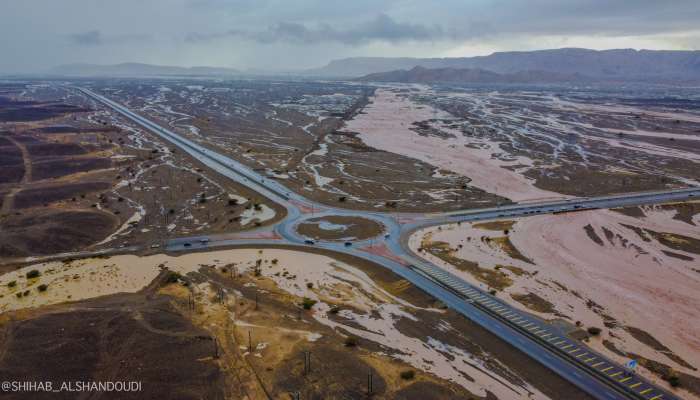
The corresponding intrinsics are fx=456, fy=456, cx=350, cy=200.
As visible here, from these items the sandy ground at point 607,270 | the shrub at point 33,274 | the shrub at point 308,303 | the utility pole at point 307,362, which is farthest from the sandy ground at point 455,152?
the shrub at point 33,274

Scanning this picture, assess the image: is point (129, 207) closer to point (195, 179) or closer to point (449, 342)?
point (195, 179)

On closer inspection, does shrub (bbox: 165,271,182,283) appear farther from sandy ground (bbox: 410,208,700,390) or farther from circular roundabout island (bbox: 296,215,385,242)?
sandy ground (bbox: 410,208,700,390)

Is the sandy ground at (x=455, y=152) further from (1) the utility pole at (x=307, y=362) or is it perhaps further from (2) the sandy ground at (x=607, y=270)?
(1) the utility pole at (x=307, y=362)

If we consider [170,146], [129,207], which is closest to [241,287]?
[129,207]

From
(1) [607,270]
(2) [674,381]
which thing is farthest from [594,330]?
(1) [607,270]

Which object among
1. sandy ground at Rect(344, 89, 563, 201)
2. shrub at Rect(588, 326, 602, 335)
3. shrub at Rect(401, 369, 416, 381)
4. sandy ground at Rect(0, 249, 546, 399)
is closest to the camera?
shrub at Rect(401, 369, 416, 381)

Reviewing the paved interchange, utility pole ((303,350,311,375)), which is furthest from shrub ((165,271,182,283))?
utility pole ((303,350,311,375))
